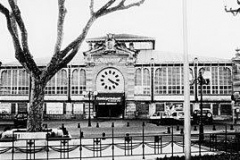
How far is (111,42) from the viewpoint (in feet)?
141

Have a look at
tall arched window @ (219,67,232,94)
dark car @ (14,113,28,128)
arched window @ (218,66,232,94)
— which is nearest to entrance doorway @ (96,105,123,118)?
dark car @ (14,113,28,128)

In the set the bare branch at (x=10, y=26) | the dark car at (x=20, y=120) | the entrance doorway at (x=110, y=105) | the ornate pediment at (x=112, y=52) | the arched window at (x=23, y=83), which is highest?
the ornate pediment at (x=112, y=52)

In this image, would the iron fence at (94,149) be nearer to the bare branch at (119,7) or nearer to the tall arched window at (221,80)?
the bare branch at (119,7)

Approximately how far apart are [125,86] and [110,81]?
6.66 feet

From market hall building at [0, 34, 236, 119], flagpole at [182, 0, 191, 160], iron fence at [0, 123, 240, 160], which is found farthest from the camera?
market hall building at [0, 34, 236, 119]

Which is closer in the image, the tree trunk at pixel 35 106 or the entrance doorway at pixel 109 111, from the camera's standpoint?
the tree trunk at pixel 35 106

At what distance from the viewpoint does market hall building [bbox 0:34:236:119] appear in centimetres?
4275

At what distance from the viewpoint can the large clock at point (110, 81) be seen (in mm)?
43531

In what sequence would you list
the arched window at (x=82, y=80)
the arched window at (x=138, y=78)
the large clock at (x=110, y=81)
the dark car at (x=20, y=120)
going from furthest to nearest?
the arched window at (x=82, y=80) < the arched window at (x=138, y=78) < the large clock at (x=110, y=81) < the dark car at (x=20, y=120)

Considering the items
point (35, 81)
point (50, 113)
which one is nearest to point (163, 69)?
point (50, 113)

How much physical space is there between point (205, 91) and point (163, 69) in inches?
236

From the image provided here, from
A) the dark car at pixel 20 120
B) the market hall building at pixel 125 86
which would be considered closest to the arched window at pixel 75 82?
the market hall building at pixel 125 86

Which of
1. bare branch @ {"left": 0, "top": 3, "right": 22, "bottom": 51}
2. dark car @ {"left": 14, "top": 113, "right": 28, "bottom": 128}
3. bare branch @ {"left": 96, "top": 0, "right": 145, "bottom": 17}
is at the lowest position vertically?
dark car @ {"left": 14, "top": 113, "right": 28, "bottom": 128}

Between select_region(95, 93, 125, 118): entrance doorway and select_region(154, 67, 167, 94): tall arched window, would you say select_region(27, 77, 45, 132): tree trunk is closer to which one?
select_region(95, 93, 125, 118): entrance doorway
